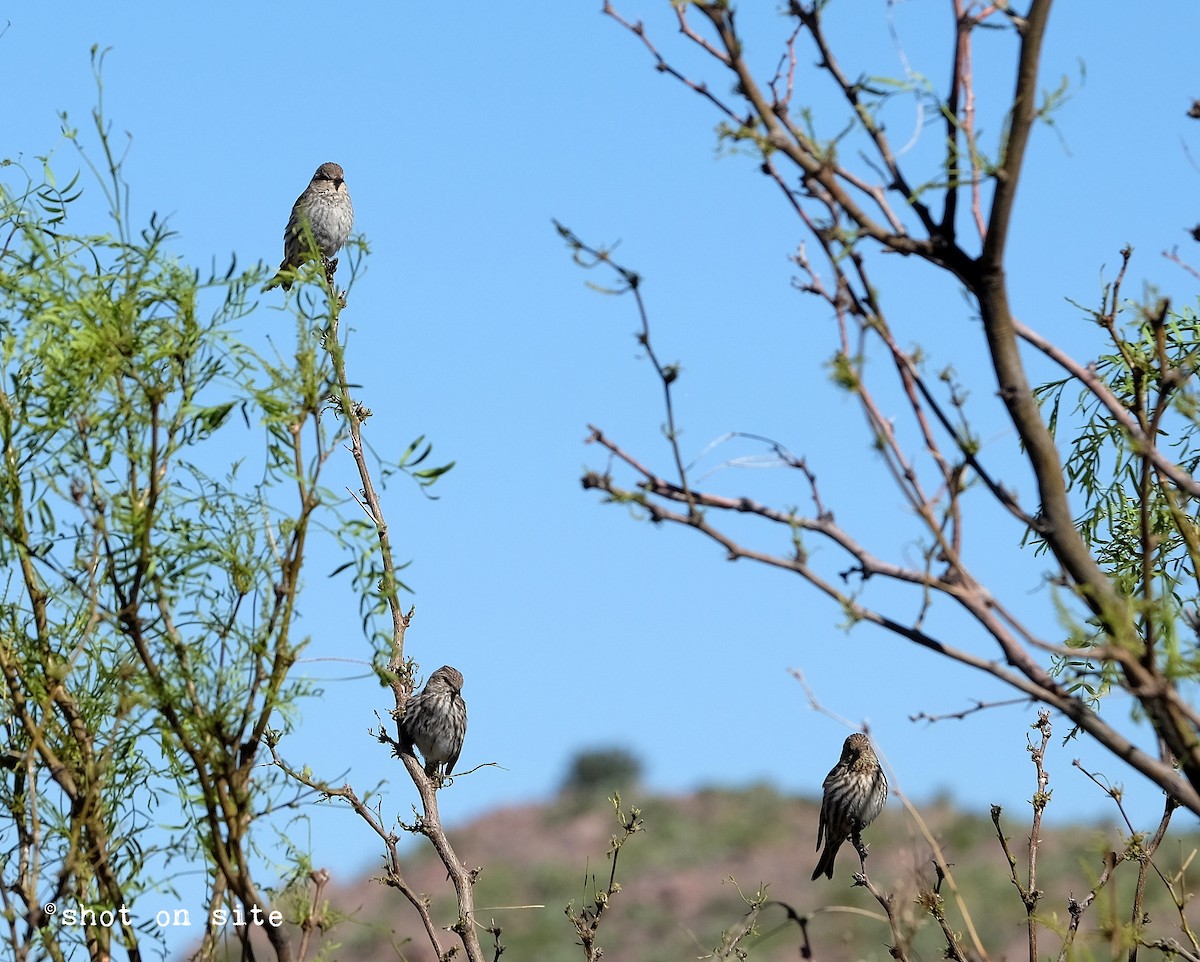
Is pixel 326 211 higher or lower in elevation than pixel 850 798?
higher

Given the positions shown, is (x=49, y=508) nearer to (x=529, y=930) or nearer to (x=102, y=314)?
(x=102, y=314)

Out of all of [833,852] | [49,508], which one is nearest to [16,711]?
[49,508]

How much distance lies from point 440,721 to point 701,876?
35724 millimetres

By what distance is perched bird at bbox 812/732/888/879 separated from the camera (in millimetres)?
8242

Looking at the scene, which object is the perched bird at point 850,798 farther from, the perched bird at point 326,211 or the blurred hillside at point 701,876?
the blurred hillside at point 701,876

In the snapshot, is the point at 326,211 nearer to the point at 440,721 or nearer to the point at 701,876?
the point at 440,721

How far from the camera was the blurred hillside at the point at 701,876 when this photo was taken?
34.2m

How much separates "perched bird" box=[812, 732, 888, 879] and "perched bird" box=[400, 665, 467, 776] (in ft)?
6.15

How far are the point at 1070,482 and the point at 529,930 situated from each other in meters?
33.8

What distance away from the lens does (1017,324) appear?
2906 millimetres

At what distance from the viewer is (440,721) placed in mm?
7996

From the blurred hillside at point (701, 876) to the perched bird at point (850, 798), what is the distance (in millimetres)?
20061

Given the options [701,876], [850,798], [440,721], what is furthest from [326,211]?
[701,876]

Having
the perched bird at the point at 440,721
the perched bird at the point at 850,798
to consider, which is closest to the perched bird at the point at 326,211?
the perched bird at the point at 440,721
